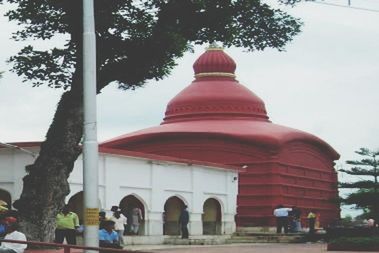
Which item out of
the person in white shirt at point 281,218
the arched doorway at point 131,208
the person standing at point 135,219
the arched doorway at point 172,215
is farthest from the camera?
the person in white shirt at point 281,218

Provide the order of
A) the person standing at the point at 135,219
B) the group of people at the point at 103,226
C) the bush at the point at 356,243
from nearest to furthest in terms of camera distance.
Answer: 1. the group of people at the point at 103,226
2. the bush at the point at 356,243
3. the person standing at the point at 135,219

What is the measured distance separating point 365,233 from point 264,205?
9.51 metres

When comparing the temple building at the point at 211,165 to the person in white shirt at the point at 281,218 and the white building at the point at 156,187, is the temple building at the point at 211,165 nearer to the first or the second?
the white building at the point at 156,187

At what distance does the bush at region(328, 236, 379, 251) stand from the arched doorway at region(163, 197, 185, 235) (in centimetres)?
875

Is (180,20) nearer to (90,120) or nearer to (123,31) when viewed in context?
(123,31)

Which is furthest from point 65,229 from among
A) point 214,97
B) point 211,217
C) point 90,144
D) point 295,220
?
point 214,97

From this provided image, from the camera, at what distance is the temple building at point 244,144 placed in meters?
31.6

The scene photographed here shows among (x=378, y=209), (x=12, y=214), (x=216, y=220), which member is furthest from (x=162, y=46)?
(x=378, y=209)

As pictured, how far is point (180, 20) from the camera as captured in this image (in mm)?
16734

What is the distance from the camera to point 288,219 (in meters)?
29.9

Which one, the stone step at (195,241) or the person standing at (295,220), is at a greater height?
the person standing at (295,220)

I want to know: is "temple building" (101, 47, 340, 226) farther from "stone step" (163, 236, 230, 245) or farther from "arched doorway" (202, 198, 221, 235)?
"stone step" (163, 236, 230, 245)

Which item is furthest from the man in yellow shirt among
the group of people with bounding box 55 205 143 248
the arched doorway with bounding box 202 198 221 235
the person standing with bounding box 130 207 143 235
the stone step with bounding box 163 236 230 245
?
the arched doorway with bounding box 202 198 221 235

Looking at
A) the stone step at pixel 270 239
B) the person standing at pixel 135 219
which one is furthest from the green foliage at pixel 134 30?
the stone step at pixel 270 239
